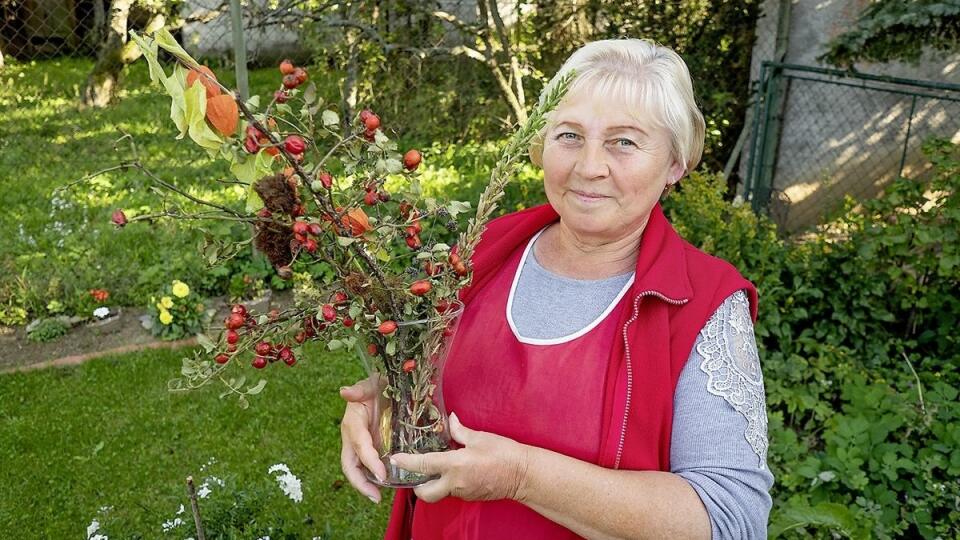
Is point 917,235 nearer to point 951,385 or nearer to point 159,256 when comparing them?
point 951,385

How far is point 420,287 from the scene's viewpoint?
120cm

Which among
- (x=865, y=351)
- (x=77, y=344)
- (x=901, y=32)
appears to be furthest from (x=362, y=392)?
(x=77, y=344)

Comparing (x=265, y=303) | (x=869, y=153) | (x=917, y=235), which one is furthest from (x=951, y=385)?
(x=265, y=303)

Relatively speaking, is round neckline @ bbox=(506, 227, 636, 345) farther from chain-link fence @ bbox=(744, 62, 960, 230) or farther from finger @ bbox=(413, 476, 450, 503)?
chain-link fence @ bbox=(744, 62, 960, 230)

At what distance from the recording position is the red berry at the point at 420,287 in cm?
120

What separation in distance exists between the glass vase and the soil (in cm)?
342

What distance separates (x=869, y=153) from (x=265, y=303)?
4.06 metres

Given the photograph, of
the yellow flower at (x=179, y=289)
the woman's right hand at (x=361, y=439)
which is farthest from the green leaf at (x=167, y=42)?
the yellow flower at (x=179, y=289)

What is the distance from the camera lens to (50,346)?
4488 mm

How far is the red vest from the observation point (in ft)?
4.75

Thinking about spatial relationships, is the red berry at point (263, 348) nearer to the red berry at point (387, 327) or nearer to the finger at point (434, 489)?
the red berry at point (387, 327)

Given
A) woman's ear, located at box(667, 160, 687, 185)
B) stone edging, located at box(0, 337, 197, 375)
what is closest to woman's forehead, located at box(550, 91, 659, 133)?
woman's ear, located at box(667, 160, 687, 185)

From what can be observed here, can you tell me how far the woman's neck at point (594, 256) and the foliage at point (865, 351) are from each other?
148cm

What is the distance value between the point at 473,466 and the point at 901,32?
3.49 meters
